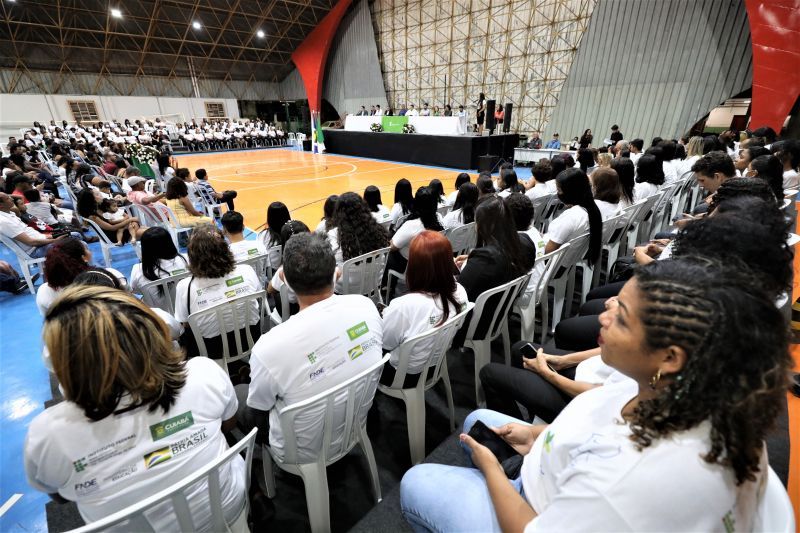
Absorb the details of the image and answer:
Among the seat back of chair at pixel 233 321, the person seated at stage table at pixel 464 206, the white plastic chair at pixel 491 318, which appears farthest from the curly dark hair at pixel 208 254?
the person seated at stage table at pixel 464 206

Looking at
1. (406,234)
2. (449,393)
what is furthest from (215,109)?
(449,393)

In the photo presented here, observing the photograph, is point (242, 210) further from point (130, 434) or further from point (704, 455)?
point (704, 455)

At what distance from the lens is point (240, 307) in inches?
84.0

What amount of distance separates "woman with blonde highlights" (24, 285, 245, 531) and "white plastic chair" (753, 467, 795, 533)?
1404 millimetres

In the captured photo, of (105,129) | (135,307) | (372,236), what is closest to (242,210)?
(372,236)

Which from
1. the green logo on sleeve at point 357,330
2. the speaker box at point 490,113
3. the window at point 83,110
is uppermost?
the window at point 83,110

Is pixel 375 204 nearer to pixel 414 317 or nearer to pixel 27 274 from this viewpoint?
pixel 414 317

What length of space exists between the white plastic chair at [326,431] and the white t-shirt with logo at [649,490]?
0.73 meters

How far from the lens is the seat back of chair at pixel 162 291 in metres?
2.60

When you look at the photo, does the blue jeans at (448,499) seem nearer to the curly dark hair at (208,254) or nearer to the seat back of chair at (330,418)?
the seat back of chair at (330,418)

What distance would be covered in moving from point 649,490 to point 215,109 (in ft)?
99.6

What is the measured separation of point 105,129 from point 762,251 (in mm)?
24265

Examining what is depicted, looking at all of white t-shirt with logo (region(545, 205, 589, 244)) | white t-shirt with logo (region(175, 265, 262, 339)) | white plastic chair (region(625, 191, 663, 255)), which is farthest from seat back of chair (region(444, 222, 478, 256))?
white t-shirt with logo (region(175, 265, 262, 339))

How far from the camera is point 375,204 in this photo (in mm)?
3959
